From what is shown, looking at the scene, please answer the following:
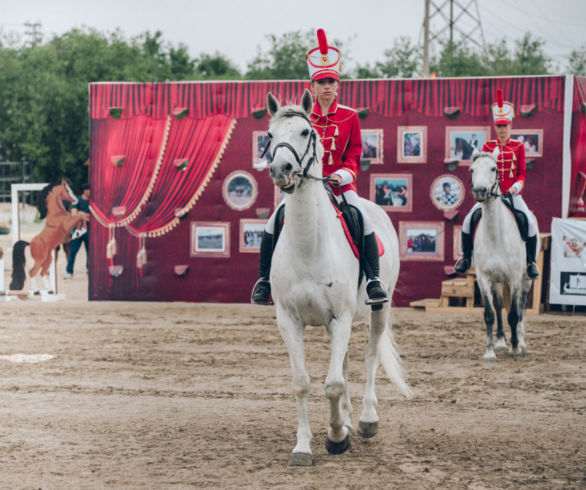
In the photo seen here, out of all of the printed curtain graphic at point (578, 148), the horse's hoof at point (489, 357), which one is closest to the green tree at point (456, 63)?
the printed curtain graphic at point (578, 148)

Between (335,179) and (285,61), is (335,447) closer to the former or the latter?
(335,179)

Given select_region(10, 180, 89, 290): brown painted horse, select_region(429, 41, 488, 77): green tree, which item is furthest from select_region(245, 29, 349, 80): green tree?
select_region(10, 180, 89, 290): brown painted horse

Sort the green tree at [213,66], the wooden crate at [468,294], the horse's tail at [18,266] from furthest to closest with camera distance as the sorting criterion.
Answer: the green tree at [213,66] < the horse's tail at [18,266] < the wooden crate at [468,294]

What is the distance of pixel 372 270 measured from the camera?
23.9 feet

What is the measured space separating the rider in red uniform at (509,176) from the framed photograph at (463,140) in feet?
12.7

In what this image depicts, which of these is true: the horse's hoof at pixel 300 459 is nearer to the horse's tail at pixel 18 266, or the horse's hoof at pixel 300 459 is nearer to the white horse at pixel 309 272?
the white horse at pixel 309 272

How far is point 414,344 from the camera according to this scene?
42.3 ft

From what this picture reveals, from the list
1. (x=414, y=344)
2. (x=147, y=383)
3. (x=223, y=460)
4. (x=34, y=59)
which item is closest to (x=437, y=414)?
(x=223, y=460)

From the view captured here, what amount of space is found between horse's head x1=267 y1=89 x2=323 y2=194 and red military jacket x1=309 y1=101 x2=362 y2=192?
0.67 metres

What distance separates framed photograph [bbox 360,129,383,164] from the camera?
17.0 meters

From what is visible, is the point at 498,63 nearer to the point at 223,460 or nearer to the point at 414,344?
the point at 414,344

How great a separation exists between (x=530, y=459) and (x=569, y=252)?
33.2 feet

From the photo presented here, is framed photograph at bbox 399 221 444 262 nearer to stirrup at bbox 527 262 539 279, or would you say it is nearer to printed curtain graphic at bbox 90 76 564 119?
printed curtain graphic at bbox 90 76 564 119

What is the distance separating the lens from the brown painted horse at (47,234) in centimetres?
1788
